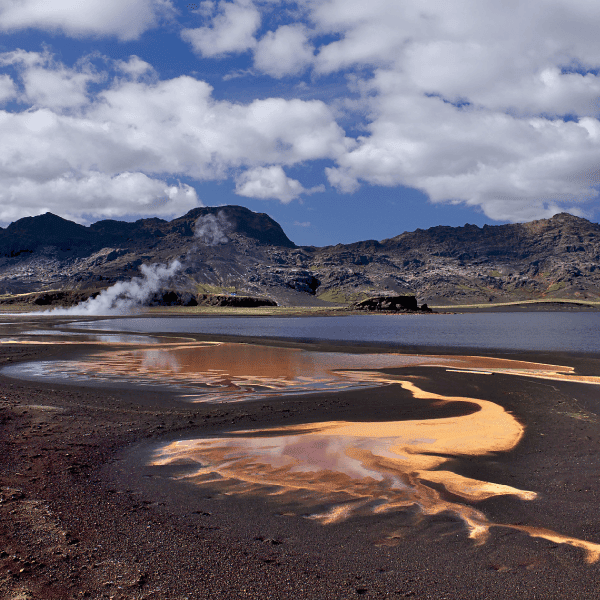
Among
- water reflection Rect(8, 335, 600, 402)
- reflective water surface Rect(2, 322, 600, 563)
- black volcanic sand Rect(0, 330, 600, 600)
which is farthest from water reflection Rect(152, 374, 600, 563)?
water reflection Rect(8, 335, 600, 402)

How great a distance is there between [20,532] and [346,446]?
10061mm

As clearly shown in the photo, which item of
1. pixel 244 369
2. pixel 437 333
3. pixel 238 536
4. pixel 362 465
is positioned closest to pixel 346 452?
pixel 362 465

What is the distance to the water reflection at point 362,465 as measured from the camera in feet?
34.8

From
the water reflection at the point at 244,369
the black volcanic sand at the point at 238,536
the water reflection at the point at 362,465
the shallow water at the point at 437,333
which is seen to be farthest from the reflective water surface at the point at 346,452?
the shallow water at the point at 437,333

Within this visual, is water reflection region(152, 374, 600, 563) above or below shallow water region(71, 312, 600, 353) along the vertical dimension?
above

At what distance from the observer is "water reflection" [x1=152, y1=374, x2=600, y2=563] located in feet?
34.8

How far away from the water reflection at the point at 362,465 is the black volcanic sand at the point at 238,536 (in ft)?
1.56

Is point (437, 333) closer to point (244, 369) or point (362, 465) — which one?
point (244, 369)

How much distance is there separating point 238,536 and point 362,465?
5.68m

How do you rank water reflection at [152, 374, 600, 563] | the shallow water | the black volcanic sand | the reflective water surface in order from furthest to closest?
the shallow water
the reflective water surface
water reflection at [152, 374, 600, 563]
the black volcanic sand

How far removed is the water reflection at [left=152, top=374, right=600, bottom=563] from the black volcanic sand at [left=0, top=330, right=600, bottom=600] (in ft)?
1.56

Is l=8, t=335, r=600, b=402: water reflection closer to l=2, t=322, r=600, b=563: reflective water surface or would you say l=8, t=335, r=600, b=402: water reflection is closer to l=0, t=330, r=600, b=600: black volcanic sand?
l=2, t=322, r=600, b=563: reflective water surface

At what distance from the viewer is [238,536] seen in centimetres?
905

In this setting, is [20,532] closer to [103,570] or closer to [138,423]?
[103,570]
